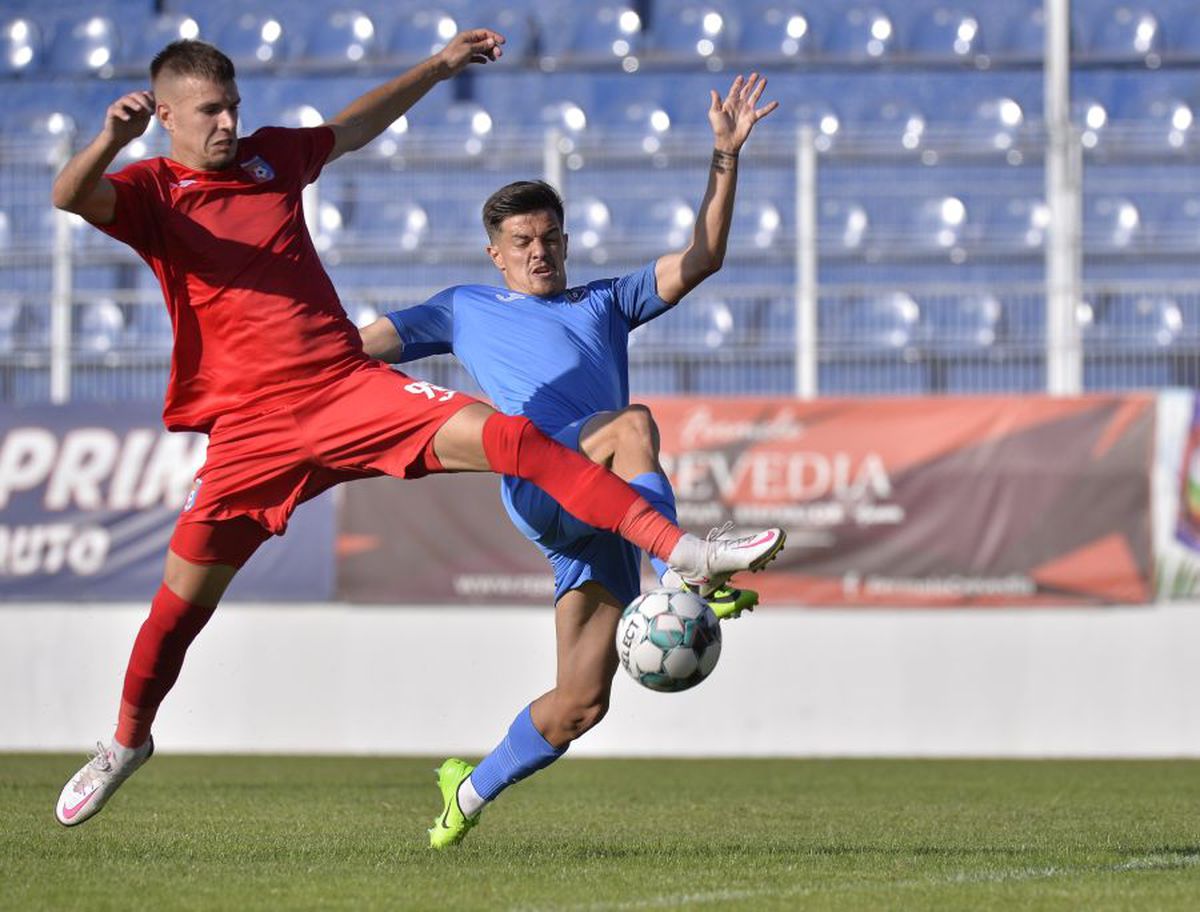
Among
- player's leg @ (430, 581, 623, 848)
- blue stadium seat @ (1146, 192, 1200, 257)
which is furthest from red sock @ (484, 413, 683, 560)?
blue stadium seat @ (1146, 192, 1200, 257)

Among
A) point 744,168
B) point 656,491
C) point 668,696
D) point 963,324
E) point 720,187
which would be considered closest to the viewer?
point 656,491

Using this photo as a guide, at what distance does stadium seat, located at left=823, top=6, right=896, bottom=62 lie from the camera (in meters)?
19.1

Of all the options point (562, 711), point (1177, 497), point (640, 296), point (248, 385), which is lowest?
point (1177, 497)

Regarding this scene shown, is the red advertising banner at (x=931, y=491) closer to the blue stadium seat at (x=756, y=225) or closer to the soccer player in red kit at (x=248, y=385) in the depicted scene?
the blue stadium seat at (x=756, y=225)

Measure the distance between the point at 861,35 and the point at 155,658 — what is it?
14.3 metres

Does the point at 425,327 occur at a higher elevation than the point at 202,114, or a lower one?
lower

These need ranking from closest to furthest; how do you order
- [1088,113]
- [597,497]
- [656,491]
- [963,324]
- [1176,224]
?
[597,497] → [656,491] → [963,324] → [1176,224] → [1088,113]

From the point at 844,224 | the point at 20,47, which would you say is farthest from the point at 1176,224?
the point at 20,47

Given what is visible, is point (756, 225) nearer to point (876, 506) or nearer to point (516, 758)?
point (876, 506)

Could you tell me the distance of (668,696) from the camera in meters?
15.2

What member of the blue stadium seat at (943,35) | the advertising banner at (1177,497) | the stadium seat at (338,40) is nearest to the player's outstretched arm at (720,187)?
the advertising banner at (1177,497)

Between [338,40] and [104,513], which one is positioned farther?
[338,40]

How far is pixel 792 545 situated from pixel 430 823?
24.4 feet

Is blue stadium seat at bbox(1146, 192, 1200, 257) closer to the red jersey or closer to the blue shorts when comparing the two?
the blue shorts
